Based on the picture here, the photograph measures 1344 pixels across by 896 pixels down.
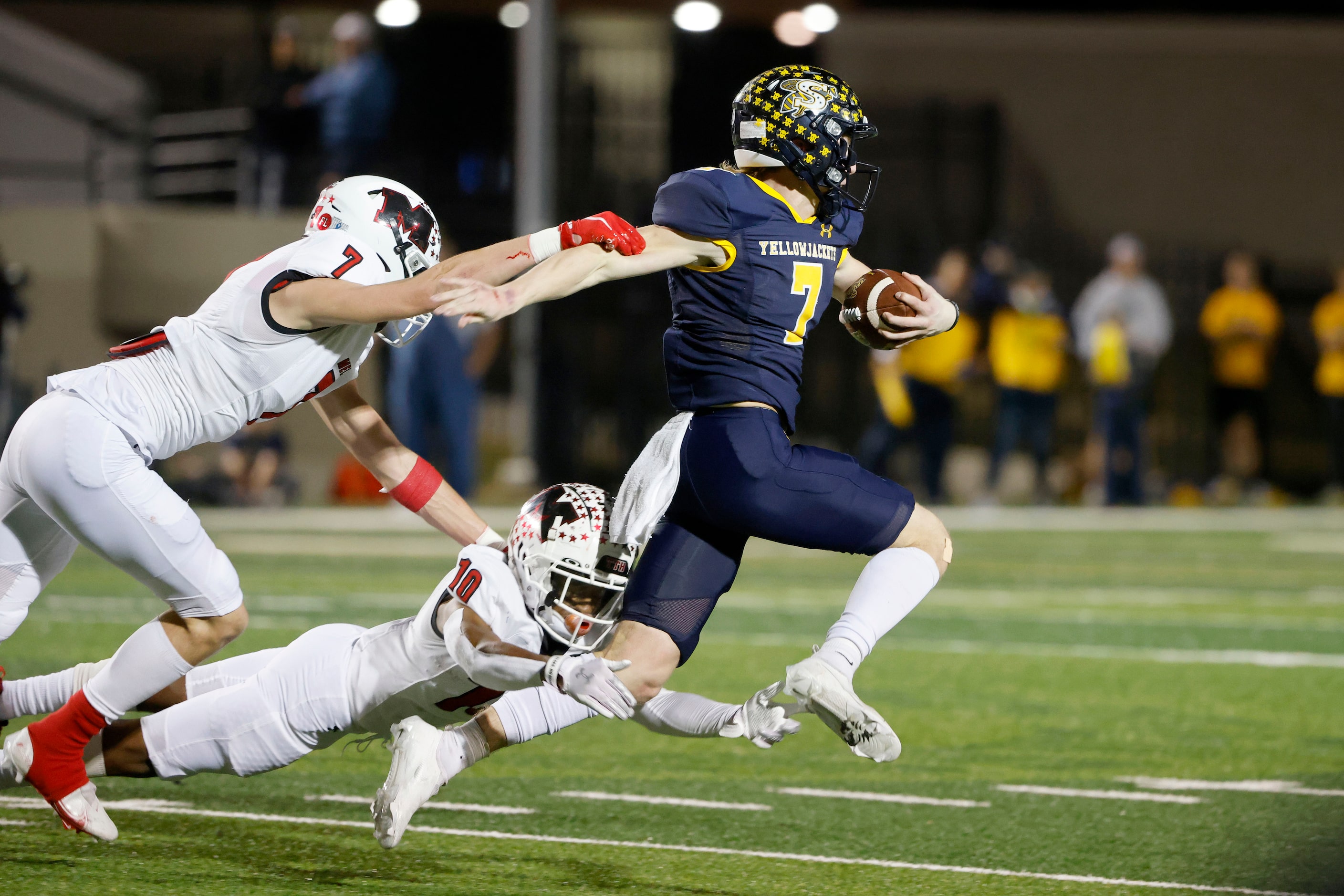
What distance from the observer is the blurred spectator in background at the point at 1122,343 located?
546 inches

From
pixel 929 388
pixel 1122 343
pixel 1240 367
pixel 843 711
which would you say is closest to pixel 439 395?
pixel 929 388

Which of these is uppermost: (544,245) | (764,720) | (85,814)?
(544,245)

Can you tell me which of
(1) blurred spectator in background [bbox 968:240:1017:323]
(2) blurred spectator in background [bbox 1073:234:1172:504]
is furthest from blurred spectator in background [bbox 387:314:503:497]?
(2) blurred spectator in background [bbox 1073:234:1172:504]

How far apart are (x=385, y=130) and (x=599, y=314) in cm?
267

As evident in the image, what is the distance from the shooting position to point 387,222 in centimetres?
430

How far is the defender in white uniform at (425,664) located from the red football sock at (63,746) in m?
0.07

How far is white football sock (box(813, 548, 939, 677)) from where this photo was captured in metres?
4.01

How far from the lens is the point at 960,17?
19984 millimetres

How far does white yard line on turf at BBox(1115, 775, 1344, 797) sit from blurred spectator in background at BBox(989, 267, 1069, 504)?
900 cm

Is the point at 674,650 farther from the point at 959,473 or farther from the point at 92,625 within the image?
the point at 959,473

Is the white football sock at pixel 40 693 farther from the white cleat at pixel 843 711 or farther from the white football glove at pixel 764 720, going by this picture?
the white cleat at pixel 843 711

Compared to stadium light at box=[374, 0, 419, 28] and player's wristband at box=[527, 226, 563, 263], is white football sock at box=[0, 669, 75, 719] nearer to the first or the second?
player's wristband at box=[527, 226, 563, 263]

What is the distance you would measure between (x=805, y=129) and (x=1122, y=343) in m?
10.1

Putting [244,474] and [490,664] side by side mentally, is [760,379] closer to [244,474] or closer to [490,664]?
[490,664]
